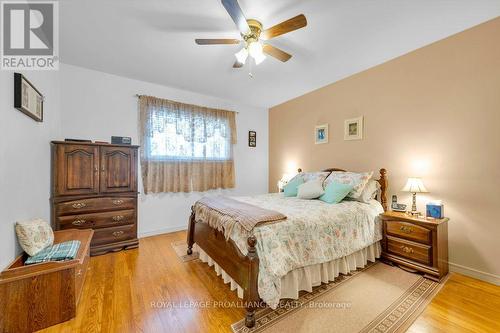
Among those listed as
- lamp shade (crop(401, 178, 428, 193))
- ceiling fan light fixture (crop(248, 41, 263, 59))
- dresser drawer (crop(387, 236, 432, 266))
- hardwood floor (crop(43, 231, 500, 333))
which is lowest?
hardwood floor (crop(43, 231, 500, 333))

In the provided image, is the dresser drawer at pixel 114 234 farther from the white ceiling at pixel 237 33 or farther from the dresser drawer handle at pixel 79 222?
the white ceiling at pixel 237 33

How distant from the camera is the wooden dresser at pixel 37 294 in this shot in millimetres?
1428

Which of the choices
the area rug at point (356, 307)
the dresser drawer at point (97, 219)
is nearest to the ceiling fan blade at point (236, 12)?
the area rug at point (356, 307)

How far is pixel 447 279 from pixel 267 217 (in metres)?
2.17

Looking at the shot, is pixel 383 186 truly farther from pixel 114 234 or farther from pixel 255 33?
pixel 114 234

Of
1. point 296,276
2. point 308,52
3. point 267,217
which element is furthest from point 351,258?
point 308,52

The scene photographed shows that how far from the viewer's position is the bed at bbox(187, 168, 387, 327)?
5.21ft

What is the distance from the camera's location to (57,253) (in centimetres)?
177

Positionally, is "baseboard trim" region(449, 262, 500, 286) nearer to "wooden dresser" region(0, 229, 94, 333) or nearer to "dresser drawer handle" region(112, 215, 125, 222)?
"wooden dresser" region(0, 229, 94, 333)

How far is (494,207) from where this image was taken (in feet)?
6.88

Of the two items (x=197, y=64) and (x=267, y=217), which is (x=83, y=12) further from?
(x=267, y=217)

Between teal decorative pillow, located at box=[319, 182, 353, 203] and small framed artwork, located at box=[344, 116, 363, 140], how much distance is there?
1.01 meters

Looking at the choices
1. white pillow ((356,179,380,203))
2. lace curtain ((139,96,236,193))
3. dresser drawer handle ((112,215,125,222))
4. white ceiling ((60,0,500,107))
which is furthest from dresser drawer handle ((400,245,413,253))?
dresser drawer handle ((112,215,125,222))

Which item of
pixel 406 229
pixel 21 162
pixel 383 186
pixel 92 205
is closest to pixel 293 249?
pixel 406 229
